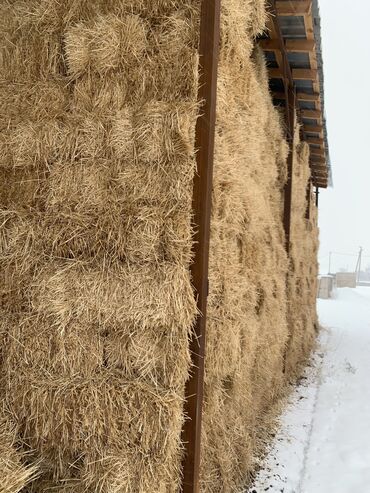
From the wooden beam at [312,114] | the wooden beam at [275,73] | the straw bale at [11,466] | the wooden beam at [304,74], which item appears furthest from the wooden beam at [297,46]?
the straw bale at [11,466]

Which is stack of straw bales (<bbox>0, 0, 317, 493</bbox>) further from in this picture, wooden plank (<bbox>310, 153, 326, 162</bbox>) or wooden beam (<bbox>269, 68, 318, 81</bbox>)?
wooden plank (<bbox>310, 153, 326, 162</bbox>)

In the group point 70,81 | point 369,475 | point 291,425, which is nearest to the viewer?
point 70,81

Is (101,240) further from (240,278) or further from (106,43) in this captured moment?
(240,278)

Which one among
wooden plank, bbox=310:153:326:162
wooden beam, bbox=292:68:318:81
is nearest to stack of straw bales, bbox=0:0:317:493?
wooden beam, bbox=292:68:318:81

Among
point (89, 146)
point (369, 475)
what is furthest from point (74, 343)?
point (369, 475)

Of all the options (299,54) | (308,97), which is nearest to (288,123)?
(299,54)

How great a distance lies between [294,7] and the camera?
5.04 metres

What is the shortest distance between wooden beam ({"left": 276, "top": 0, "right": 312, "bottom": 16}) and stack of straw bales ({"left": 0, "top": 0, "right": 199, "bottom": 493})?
9.05 ft

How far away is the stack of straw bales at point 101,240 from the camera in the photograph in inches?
102

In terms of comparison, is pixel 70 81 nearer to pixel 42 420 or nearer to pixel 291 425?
pixel 42 420

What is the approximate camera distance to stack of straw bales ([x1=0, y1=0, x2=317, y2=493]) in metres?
2.59

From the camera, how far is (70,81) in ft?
9.57

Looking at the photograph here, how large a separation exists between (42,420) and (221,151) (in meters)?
1.99

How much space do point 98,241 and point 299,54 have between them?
15.3 ft
